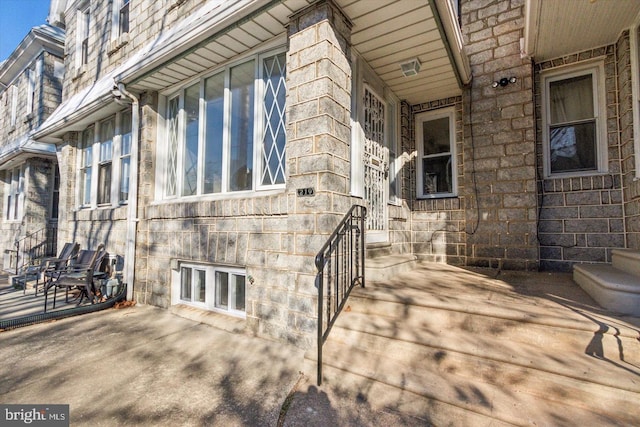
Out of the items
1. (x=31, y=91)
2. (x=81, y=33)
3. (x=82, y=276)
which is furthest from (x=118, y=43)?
(x=31, y=91)

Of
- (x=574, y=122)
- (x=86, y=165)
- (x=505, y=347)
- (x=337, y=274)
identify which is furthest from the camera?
(x=86, y=165)

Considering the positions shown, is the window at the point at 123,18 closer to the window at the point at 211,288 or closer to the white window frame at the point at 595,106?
the window at the point at 211,288

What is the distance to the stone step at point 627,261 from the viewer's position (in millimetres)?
2756

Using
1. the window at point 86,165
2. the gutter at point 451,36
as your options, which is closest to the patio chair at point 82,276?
the window at point 86,165

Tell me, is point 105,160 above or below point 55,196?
above

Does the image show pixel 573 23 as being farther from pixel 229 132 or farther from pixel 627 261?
pixel 229 132

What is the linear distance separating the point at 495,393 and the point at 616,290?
1379 mm

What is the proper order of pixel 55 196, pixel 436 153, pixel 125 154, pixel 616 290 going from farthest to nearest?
pixel 55 196, pixel 125 154, pixel 436 153, pixel 616 290

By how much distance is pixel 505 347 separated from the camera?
215 centimetres

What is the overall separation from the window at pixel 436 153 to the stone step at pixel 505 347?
3.18 meters

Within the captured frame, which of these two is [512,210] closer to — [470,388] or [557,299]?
[557,299]

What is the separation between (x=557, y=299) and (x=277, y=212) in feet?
9.00

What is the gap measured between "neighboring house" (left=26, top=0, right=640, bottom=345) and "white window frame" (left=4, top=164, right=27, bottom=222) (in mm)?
5988

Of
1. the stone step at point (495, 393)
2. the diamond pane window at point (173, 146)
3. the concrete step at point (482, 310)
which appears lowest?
the stone step at point (495, 393)
